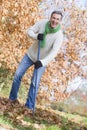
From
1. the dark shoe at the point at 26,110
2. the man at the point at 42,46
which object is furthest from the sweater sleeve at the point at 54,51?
the dark shoe at the point at 26,110

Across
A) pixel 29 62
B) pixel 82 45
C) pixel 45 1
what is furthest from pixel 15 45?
pixel 29 62

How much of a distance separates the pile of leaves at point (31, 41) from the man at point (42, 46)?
8973 mm

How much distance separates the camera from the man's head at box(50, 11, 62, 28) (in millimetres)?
7792

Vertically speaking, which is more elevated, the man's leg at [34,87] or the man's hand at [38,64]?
the man's hand at [38,64]

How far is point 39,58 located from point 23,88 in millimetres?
14119

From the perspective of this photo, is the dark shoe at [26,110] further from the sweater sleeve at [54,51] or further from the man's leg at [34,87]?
the sweater sleeve at [54,51]

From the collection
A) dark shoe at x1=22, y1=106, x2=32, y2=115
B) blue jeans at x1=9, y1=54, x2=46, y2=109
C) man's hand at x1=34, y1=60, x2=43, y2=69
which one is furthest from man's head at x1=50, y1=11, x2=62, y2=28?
dark shoe at x1=22, y1=106, x2=32, y2=115

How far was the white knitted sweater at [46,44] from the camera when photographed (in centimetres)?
804

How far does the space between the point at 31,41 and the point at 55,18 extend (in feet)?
39.6

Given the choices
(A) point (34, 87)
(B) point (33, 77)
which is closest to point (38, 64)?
(B) point (33, 77)

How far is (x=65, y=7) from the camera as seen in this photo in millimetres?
22406

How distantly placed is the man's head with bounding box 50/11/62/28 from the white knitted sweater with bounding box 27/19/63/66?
238 mm

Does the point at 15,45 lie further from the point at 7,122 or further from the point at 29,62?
the point at 7,122

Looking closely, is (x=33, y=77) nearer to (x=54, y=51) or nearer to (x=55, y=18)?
(x=54, y=51)
